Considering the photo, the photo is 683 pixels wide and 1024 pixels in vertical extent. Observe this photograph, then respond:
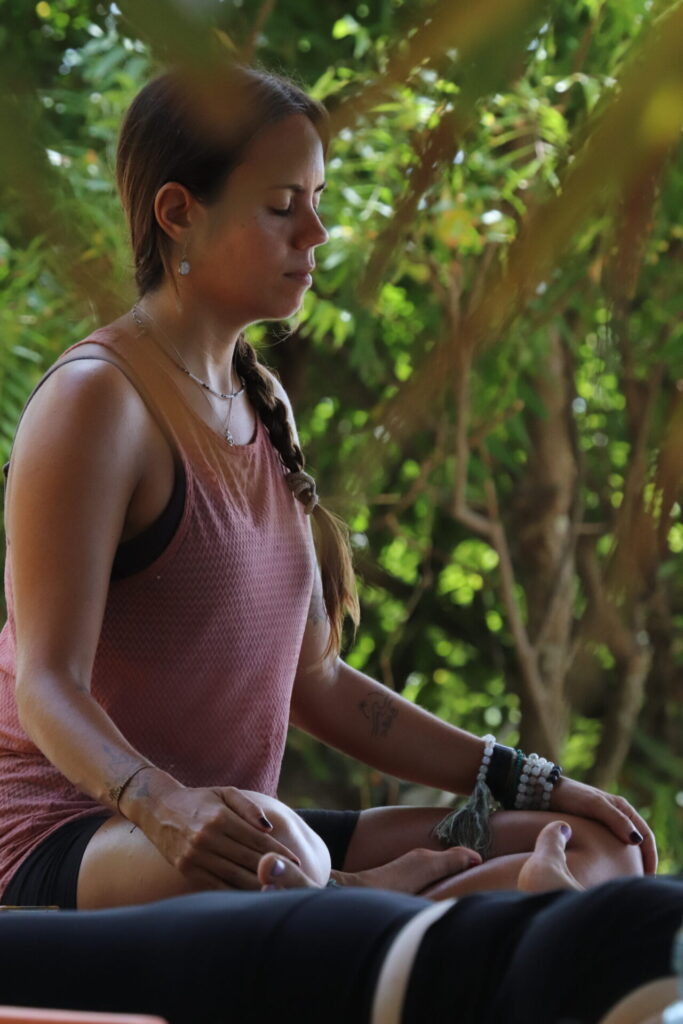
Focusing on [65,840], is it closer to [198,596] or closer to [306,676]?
[198,596]

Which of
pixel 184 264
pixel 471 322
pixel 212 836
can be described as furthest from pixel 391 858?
pixel 471 322

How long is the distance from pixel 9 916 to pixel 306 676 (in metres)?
0.80

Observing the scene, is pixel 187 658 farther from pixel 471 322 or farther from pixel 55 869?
pixel 471 322

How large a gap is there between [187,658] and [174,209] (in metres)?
0.48

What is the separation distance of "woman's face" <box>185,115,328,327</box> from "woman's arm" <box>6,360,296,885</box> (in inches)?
7.9

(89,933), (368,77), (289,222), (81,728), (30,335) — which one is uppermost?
(368,77)

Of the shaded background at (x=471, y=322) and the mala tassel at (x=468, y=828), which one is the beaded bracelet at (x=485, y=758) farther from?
the shaded background at (x=471, y=322)

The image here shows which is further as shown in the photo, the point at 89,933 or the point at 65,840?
the point at 65,840

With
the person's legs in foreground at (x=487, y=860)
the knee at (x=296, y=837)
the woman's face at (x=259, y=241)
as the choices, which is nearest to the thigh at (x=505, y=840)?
the person's legs in foreground at (x=487, y=860)

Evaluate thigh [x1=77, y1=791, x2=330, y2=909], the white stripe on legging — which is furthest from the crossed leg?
the white stripe on legging

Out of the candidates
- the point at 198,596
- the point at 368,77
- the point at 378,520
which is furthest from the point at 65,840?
the point at 378,520

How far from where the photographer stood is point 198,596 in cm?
155

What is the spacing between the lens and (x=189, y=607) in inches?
60.9

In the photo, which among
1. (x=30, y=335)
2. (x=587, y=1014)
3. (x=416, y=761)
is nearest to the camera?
(x=587, y=1014)
